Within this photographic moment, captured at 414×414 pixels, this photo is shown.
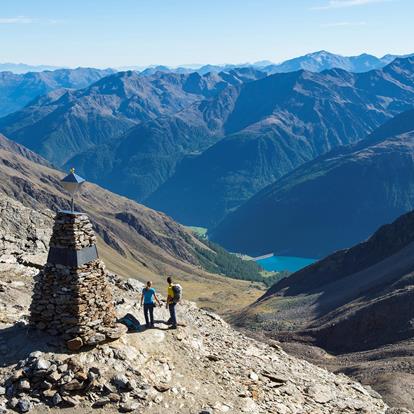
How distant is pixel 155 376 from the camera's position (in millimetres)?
27266

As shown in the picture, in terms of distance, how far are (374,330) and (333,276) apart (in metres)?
60.8

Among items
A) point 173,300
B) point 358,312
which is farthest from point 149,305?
point 358,312

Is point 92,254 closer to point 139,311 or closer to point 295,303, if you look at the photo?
point 139,311

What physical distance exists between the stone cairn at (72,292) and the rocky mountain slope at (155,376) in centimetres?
70

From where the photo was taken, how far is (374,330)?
3433 inches

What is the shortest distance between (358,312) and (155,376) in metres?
70.3

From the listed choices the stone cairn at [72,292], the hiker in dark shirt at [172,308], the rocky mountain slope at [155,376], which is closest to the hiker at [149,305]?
the rocky mountain slope at [155,376]

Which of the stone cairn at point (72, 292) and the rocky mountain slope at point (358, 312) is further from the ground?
the stone cairn at point (72, 292)

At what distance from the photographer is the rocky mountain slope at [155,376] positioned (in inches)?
989

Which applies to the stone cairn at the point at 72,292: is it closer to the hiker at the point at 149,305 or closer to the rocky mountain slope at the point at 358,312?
the hiker at the point at 149,305

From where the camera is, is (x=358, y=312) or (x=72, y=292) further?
(x=358, y=312)

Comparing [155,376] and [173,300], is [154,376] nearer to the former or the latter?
[155,376]

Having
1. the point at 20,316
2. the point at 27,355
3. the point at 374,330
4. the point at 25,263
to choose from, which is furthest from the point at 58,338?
the point at 374,330

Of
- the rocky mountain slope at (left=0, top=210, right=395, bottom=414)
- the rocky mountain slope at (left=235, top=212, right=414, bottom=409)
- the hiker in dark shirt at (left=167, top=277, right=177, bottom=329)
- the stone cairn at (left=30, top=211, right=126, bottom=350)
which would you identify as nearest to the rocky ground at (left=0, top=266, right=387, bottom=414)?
Result: the rocky mountain slope at (left=0, top=210, right=395, bottom=414)
